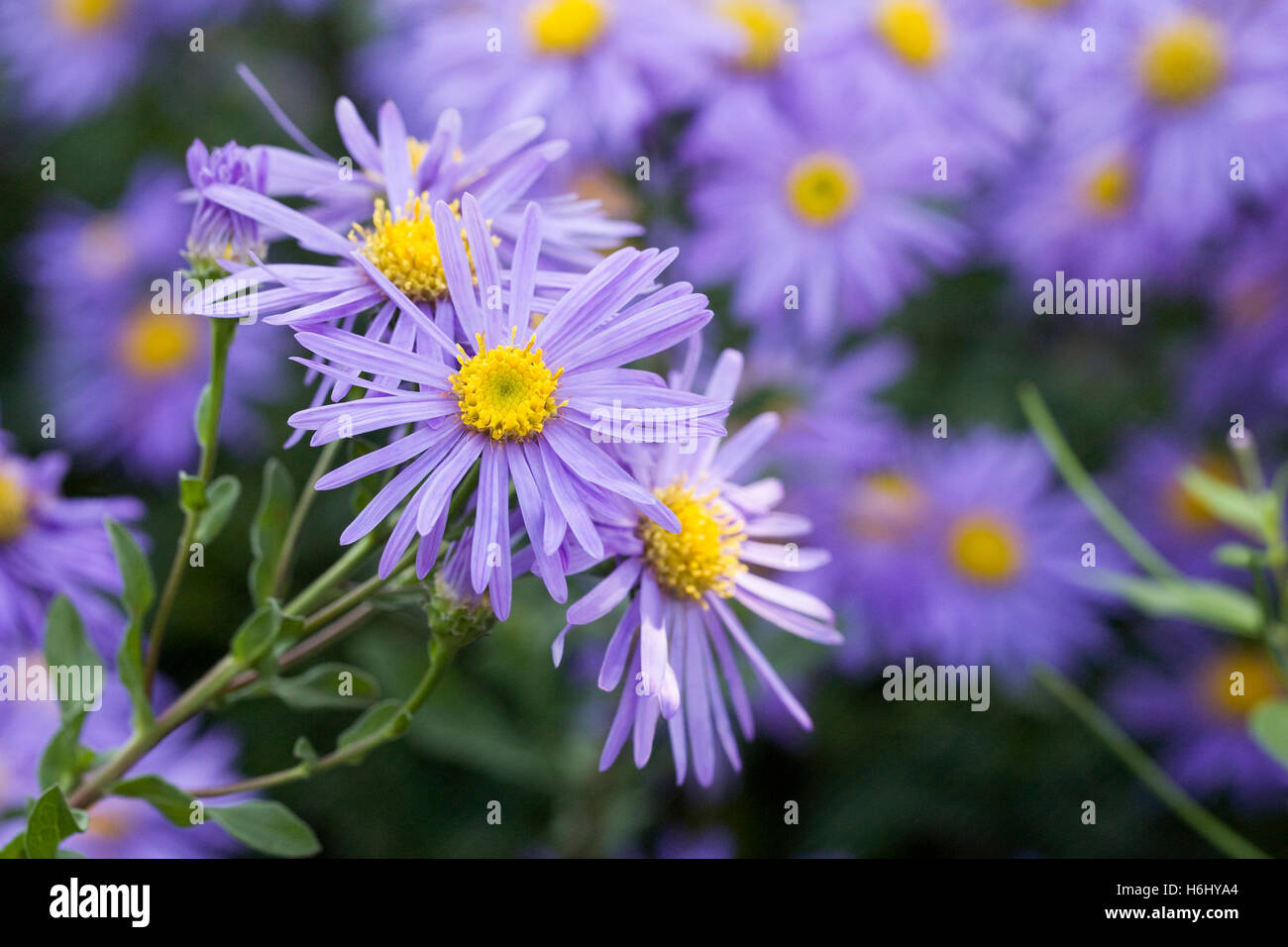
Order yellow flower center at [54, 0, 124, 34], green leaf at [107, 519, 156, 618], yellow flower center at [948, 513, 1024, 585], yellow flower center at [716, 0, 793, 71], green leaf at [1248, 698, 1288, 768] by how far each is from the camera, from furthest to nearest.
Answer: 1. yellow flower center at [54, 0, 124, 34]
2. yellow flower center at [948, 513, 1024, 585]
3. yellow flower center at [716, 0, 793, 71]
4. green leaf at [1248, 698, 1288, 768]
5. green leaf at [107, 519, 156, 618]

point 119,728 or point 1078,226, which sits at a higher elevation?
point 1078,226

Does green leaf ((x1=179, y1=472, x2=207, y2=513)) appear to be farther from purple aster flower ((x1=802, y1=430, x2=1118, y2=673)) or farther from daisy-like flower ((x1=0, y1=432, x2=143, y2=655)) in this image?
purple aster flower ((x1=802, y1=430, x2=1118, y2=673))

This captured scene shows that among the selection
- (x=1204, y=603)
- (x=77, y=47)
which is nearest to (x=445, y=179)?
(x=1204, y=603)

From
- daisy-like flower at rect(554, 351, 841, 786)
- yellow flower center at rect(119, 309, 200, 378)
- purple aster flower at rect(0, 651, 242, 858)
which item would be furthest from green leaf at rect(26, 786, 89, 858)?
yellow flower center at rect(119, 309, 200, 378)

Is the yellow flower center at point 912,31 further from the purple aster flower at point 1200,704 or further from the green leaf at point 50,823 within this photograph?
the green leaf at point 50,823
